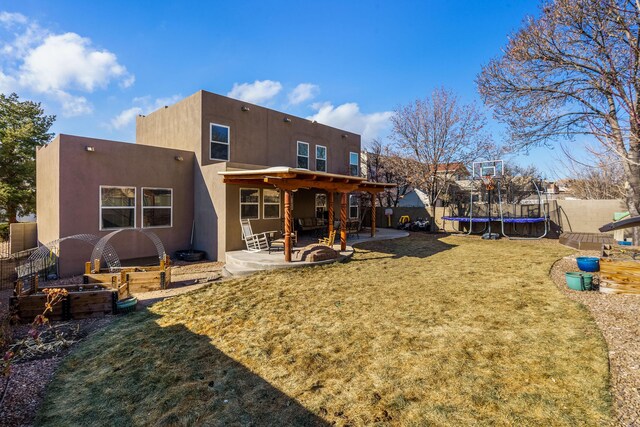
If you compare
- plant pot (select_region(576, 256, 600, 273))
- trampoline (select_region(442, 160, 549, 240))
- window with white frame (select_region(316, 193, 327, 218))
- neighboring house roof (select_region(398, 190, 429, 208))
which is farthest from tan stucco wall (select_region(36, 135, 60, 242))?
neighboring house roof (select_region(398, 190, 429, 208))

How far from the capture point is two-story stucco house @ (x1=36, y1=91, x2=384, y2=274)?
8.88 meters

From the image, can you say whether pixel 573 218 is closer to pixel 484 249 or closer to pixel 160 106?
pixel 484 249

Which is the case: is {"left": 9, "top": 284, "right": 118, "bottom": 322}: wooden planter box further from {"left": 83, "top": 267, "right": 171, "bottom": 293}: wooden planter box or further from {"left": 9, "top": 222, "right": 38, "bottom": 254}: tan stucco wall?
{"left": 9, "top": 222, "right": 38, "bottom": 254}: tan stucco wall

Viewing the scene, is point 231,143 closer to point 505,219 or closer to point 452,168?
point 505,219

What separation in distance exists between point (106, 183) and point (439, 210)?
54.7 ft

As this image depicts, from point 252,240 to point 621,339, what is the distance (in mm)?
8681

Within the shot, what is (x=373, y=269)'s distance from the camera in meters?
8.54

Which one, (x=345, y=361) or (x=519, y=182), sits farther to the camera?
(x=519, y=182)

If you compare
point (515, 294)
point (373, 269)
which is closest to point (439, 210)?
point (373, 269)

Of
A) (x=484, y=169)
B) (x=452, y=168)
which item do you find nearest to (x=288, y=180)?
(x=484, y=169)

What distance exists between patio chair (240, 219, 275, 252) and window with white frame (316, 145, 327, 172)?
6410 mm

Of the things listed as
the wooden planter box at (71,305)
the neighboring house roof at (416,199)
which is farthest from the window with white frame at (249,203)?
the neighboring house roof at (416,199)

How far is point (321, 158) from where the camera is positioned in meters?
16.1

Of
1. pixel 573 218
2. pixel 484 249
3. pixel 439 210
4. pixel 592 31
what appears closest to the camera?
pixel 592 31
